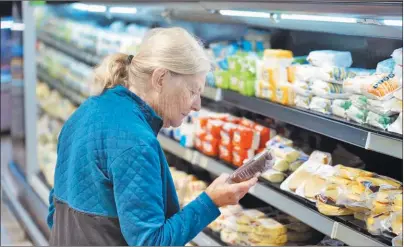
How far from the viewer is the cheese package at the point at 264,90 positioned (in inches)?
111

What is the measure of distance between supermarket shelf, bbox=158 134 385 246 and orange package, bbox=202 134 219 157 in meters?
0.04

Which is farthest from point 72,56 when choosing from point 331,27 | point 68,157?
point 68,157

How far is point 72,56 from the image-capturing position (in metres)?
5.60

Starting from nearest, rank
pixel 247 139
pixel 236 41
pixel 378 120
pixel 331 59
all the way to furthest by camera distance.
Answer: pixel 378 120
pixel 331 59
pixel 247 139
pixel 236 41

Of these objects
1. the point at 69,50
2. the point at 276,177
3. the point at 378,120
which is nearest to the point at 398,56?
the point at 378,120

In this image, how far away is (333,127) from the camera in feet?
7.76

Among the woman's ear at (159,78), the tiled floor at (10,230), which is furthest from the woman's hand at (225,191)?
the tiled floor at (10,230)

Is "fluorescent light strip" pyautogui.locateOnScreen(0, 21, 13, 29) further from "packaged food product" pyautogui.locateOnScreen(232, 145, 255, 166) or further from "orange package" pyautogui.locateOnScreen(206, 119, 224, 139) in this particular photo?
"packaged food product" pyautogui.locateOnScreen(232, 145, 255, 166)

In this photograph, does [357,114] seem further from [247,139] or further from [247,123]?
[247,123]

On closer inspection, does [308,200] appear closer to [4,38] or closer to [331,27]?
[331,27]

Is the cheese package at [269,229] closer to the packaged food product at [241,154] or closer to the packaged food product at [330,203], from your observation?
the packaged food product at [241,154]

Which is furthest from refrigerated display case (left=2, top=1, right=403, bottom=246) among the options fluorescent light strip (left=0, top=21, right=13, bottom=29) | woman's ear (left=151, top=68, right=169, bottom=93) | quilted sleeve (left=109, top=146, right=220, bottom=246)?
quilted sleeve (left=109, top=146, right=220, bottom=246)

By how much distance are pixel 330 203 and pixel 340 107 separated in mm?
362

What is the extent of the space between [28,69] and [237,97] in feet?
7.69
